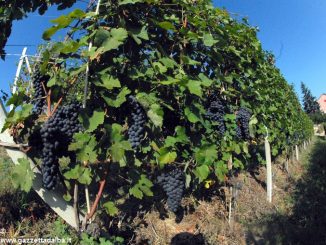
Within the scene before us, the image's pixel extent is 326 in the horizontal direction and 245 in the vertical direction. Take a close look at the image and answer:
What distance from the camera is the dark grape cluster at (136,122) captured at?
239 cm

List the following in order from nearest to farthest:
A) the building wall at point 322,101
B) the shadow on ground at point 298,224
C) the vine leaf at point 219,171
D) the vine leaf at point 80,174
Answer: the vine leaf at point 80,174 → the vine leaf at point 219,171 → the shadow on ground at point 298,224 → the building wall at point 322,101

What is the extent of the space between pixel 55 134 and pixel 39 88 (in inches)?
15.9

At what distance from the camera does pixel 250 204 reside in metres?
7.06

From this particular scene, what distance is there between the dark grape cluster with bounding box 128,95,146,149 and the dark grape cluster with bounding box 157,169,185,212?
64 centimetres

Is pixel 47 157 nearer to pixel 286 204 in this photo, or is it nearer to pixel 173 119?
pixel 173 119

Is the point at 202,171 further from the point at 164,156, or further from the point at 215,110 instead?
the point at 215,110

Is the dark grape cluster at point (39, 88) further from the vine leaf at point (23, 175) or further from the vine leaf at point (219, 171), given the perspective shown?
the vine leaf at point (219, 171)

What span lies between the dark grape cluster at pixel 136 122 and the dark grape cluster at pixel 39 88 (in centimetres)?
58

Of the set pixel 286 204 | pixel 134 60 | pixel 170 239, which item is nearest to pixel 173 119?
pixel 134 60

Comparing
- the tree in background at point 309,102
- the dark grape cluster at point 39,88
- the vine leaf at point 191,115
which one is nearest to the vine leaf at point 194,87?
the vine leaf at point 191,115

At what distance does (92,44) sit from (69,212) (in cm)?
120

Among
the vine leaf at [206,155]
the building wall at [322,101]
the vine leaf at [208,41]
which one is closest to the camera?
the vine leaf at [206,155]

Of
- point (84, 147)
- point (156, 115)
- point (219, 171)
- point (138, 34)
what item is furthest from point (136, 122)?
point (219, 171)

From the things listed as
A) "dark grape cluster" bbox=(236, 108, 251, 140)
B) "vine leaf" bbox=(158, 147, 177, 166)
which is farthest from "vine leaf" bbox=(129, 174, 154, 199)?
"dark grape cluster" bbox=(236, 108, 251, 140)
